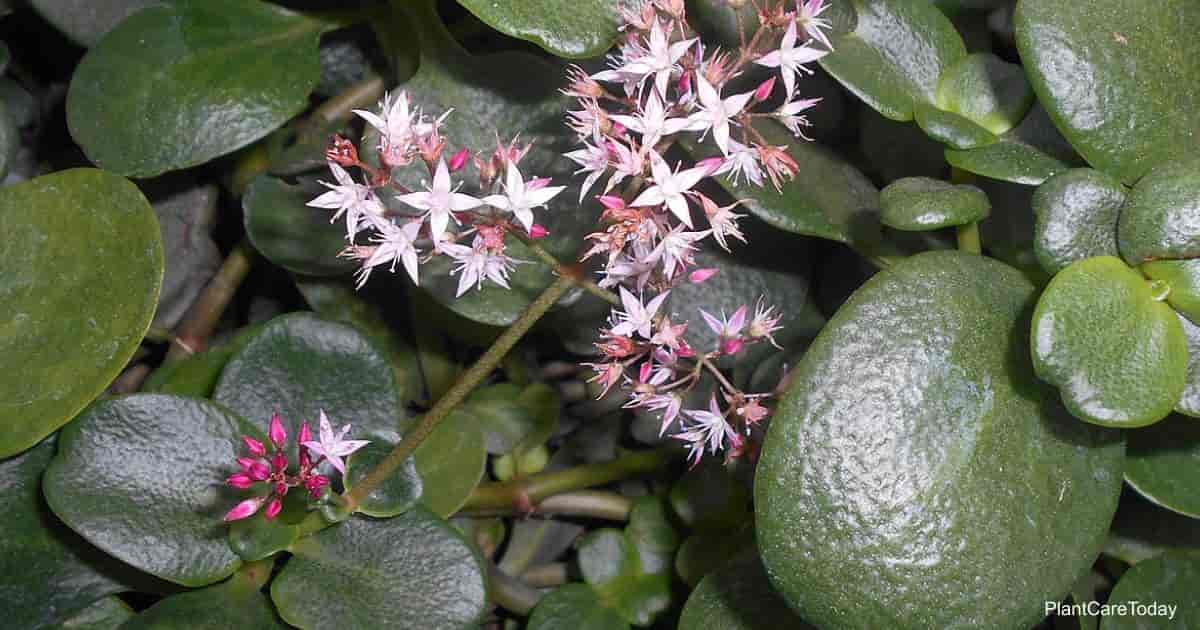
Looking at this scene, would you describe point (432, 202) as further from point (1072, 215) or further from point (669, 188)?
point (1072, 215)

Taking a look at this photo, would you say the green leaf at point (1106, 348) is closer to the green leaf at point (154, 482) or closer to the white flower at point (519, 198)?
the white flower at point (519, 198)

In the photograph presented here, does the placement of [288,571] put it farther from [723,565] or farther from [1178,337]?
[1178,337]

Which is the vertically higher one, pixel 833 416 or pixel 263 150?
pixel 833 416

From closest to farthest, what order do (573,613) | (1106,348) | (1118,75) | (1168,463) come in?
(1106,348) < (1118,75) < (1168,463) < (573,613)

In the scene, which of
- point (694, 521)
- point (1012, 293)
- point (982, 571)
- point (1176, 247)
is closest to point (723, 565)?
point (694, 521)

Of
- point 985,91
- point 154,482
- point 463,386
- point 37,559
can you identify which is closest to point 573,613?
point 463,386

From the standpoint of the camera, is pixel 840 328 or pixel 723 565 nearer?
pixel 840 328
